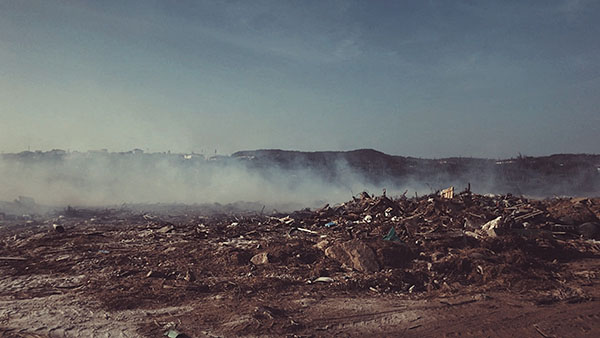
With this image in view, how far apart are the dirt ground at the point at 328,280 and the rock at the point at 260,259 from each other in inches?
1.3

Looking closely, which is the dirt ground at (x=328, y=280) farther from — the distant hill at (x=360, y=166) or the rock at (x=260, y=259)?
the distant hill at (x=360, y=166)

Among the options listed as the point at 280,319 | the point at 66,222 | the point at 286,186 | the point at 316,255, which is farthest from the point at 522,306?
the point at 286,186

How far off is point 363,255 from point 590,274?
124 inches

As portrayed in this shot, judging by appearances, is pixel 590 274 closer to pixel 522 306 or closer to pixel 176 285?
pixel 522 306

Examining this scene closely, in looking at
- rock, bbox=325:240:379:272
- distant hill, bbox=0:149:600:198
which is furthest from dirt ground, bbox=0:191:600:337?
distant hill, bbox=0:149:600:198

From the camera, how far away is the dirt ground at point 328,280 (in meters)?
3.89

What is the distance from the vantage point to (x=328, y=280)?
5258mm

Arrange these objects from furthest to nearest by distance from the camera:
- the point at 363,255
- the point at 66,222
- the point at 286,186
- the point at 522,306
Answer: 1. the point at 286,186
2. the point at 66,222
3. the point at 363,255
4. the point at 522,306

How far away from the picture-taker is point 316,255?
6.46m

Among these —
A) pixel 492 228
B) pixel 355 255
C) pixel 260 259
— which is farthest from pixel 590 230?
pixel 260 259

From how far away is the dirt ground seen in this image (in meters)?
3.89

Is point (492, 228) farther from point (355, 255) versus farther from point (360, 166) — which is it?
point (360, 166)

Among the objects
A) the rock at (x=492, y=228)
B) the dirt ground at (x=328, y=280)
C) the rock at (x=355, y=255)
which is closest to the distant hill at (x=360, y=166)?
the dirt ground at (x=328, y=280)

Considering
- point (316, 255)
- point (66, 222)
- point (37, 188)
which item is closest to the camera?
point (316, 255)
